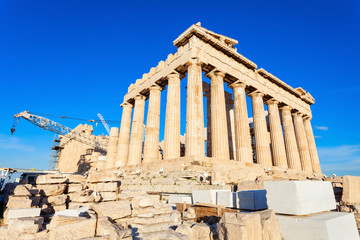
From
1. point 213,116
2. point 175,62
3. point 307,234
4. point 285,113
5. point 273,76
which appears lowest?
point 307,234

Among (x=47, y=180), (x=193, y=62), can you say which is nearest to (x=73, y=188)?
(x=47, y=180)

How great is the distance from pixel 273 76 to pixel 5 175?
3758cm

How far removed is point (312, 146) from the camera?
30.9 meters

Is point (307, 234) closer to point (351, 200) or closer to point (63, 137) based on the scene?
point (351, 200)

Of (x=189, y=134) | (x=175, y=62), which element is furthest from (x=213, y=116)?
(x=175, y=62)

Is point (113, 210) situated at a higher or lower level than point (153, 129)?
lower

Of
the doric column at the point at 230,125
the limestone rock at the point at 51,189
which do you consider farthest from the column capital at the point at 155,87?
the limestone rock at the point at 51,189

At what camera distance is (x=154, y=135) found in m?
21.9

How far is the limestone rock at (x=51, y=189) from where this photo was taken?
7.70 metres

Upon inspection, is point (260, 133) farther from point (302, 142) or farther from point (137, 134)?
point (137, 134)

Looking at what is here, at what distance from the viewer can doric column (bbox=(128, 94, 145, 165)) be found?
23641mm

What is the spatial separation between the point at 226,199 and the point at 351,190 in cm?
450

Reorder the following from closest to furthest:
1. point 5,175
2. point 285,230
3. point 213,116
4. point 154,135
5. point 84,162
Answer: point 285,230 < point 213,116 < point 154,135 < point 5,175 < point 84,162

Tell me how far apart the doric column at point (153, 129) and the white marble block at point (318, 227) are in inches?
693
